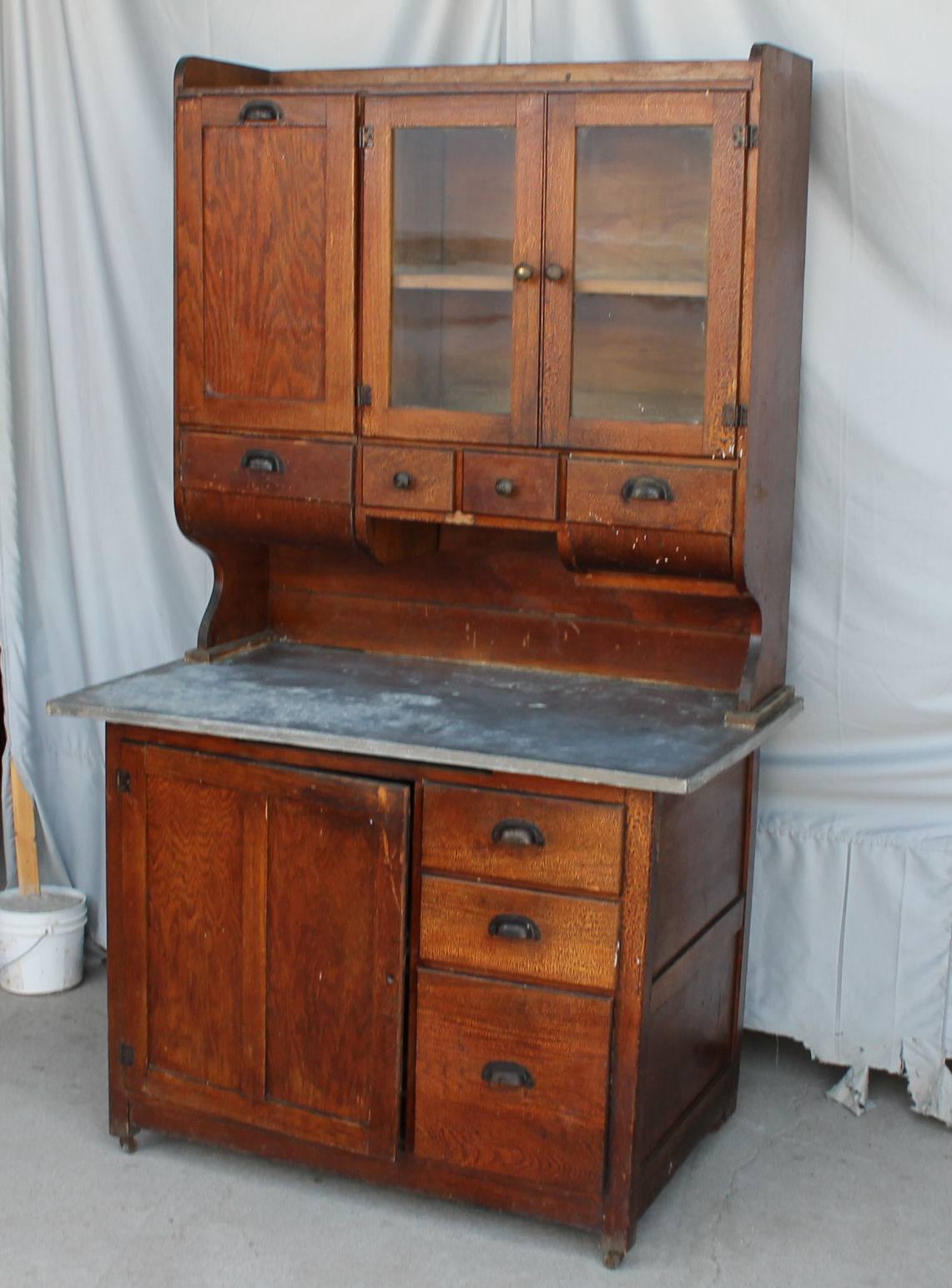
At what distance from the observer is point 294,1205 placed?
8.95 feet

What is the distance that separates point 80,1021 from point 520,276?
5.97 feet

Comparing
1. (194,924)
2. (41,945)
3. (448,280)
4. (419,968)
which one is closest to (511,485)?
(448,280)

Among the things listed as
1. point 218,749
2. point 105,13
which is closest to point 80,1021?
point 218,749

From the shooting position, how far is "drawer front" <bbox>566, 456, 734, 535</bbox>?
8.52 feet

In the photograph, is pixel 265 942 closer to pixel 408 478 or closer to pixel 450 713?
pixel 450 713

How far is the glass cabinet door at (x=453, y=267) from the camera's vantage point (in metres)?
2.64

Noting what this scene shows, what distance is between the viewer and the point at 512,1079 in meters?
2.58

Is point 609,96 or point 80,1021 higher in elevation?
point 609,96

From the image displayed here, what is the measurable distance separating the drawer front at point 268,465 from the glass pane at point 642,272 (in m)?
0.46

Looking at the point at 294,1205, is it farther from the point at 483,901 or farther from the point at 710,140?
the point at 710,140

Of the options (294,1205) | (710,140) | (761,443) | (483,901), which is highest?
(710,140)

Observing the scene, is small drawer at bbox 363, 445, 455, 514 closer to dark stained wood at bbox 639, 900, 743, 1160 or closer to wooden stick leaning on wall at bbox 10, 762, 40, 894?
dark stained wood at bbox 639, 900, 743, 1160

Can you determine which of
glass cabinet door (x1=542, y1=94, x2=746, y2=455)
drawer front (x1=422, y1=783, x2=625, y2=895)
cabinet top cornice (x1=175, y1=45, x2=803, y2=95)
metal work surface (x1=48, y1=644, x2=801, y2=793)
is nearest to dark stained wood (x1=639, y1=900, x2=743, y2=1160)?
drawer front (x1=422, y1=783, x2=625, y2=895)

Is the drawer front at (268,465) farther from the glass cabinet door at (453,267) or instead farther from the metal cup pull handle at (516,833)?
the metal cup pull handle at (516,833)
